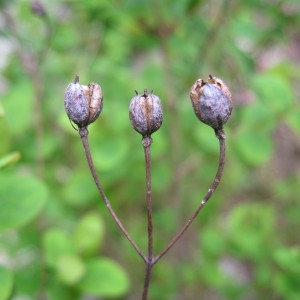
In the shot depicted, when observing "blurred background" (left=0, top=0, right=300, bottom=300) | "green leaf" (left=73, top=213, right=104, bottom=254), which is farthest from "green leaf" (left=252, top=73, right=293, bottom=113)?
"green leaf" (left=73, top=213, right=104, bottom=254)

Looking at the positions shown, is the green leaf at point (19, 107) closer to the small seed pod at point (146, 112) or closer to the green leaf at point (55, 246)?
the green leaf at point (55, 246)

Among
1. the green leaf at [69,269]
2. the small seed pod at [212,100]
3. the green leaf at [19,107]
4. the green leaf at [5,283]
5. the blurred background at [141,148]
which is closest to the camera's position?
the small seed pod at [212,100]

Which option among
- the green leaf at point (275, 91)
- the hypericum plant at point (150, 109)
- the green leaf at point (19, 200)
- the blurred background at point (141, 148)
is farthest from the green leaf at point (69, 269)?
the green leaf at point (275, 91)

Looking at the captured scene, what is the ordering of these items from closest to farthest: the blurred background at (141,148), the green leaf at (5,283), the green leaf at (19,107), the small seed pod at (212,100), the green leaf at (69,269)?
1. the small seed pod at (212,100)
2. the green leaf at (5,283)
3. the green leaf at (69,269)
4. the blurred background at (141,148)
5. the green leaf at (19,107)

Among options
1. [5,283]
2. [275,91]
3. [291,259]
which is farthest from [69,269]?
[275,91]

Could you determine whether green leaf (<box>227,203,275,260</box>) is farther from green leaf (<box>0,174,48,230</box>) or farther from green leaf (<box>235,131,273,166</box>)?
green leaf (<box>0,174,48,230</box>)

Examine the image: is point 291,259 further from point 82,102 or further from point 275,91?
point 82,102

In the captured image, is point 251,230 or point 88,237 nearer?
point 88,237
